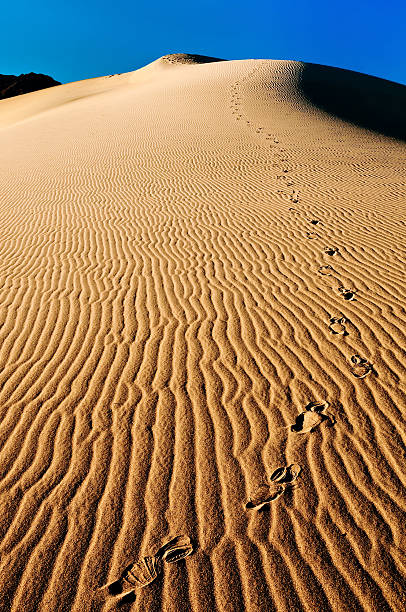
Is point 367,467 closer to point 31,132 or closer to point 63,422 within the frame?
point 63,422

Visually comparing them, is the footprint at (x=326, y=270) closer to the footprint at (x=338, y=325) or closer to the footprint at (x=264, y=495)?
the footprint at (x=338, y=325)

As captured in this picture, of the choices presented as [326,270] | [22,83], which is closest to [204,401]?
[326,270]

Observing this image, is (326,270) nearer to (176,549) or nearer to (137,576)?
(176,549)

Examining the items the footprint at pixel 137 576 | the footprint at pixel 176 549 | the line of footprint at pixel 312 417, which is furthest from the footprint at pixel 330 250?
the footprint at pixel 137 576

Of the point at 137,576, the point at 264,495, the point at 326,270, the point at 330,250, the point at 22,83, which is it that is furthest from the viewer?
the point at 22,83

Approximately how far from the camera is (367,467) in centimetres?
309

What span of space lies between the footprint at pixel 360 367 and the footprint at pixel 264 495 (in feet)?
5.24

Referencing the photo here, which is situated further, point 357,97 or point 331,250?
point 357,97

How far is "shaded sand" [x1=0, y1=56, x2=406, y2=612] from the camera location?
8.21 ft

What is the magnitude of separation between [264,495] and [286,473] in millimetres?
265

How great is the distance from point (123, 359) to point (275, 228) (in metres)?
5.29

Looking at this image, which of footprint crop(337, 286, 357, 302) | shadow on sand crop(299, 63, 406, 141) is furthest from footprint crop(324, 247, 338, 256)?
shadow on sand crop(299, 63, 406, 141)

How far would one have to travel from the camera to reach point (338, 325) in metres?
4.95

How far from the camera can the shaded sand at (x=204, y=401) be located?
8.21ft
